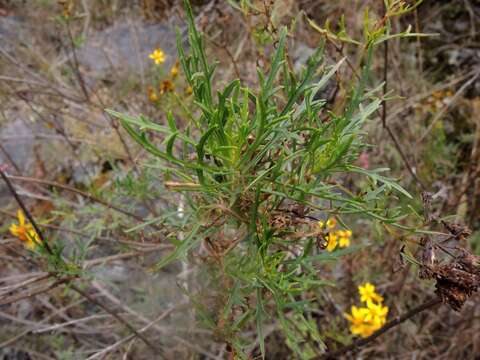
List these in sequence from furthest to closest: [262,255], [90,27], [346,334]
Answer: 1. [90,27]
2. [346,334]
3. [262,255]

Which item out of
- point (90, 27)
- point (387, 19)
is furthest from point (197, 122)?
point (90, 27)

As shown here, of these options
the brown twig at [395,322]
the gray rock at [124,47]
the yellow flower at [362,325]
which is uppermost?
the gray rock at [124,47]

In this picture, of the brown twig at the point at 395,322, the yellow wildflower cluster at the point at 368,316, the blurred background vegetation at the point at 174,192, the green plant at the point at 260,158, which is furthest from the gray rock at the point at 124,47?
the green plant at the point at 260,158

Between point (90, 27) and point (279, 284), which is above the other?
point (90, 27)

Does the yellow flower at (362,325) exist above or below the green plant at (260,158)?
below

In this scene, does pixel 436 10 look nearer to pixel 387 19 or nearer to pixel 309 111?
pixel 387 19

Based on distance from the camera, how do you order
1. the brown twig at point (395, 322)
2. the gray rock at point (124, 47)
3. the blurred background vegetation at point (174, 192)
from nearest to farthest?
the brown twig at point (395, 322) → the blurred background vegetation at point (174, 192) → the gray rock at point (124, 47)

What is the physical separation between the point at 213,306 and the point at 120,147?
1602 mm

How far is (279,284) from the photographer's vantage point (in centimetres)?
96

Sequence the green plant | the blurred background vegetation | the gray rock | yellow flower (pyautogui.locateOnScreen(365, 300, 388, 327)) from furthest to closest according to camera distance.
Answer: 1. the gray rock
2. yellow flower (pyautogui.locateOnScreen(365, 300, 388, 327))
3. the blurred background vegetation
4. the green plant

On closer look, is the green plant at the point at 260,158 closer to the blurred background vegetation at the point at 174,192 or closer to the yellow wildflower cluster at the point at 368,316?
the blurred background vegetation at the point at 174,192

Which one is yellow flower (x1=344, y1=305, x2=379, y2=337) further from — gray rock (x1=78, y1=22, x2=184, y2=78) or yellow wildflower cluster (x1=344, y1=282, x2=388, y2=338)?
gray rock (x1=78, y1=22, x2=184, y2=78)

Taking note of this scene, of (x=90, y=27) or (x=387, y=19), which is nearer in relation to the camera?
(x=387, y=19)

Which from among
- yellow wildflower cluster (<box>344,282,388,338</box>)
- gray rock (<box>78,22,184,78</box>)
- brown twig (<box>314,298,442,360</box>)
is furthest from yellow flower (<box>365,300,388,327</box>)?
gray rock (<box>78,22,184,78</box>)
